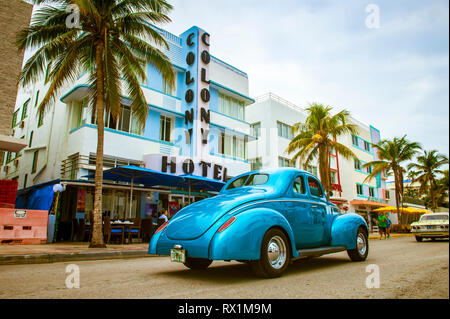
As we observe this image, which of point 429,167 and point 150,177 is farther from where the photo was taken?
point 429,167

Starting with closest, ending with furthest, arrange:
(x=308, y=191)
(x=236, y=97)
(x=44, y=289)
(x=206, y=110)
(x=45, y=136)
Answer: (x=44, y=289) < (x=308, y=191) < (x=45, y=136) < (x=206, y=110) < (x=236, y=97)

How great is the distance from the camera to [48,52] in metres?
10.8

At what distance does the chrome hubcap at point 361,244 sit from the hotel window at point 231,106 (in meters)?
17.3

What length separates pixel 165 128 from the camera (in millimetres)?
19391

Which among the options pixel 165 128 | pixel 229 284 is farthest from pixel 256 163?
pixel 229 284

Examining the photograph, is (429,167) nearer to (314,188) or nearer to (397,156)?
(397,156)

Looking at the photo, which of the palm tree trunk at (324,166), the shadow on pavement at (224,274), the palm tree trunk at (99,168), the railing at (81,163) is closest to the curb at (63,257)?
the palm tree trunk at (99,168)

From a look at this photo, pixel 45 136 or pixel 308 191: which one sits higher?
pixel 45 136

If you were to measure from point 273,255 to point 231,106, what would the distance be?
20.1 meters

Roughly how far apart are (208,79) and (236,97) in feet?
12.8

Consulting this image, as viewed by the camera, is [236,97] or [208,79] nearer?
[208,79]

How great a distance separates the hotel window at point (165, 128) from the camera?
62.8ft
